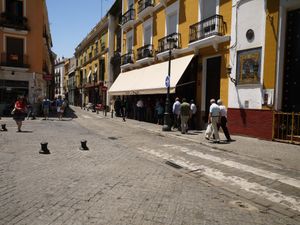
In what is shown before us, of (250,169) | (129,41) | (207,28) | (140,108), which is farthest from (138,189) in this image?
(129,41)

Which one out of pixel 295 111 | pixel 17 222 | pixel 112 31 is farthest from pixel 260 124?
pixel 112 31

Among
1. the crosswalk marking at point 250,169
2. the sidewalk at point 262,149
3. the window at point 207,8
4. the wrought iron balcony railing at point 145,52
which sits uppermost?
the window at point 207,8

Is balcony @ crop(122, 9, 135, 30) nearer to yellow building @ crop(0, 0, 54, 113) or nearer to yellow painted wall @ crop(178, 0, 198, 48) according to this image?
yellow building @ crop(0, 0, 54, 113)

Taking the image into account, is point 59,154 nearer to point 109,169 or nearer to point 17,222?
point 109,169

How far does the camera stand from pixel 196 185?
247 inches

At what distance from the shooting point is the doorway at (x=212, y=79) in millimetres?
16141

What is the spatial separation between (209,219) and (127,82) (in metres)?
21.7

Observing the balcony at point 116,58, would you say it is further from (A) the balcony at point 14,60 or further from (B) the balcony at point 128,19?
(A) the balcony at point 14,60

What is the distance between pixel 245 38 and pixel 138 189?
10316 mm

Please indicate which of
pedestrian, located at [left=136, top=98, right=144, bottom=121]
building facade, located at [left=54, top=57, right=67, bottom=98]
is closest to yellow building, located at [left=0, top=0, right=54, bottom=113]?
pedestrian, located at [left=136, top=98, right=144, bottom=121]

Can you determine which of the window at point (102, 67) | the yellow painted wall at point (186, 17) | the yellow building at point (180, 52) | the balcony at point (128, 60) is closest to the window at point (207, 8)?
the yellow building at point (180, 52)

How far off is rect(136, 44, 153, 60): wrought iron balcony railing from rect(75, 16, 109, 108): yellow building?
720cm

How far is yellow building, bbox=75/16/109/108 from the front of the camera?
37531 mm

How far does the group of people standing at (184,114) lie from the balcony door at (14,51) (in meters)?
15.3
